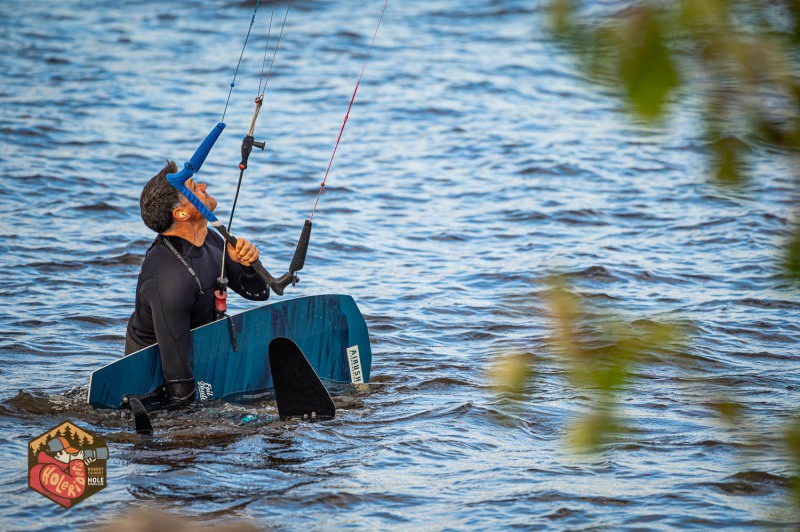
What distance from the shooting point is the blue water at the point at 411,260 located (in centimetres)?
457

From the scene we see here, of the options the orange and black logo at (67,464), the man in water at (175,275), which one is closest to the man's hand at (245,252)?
the man in water at (175,275)

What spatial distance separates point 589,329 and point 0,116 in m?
12.7

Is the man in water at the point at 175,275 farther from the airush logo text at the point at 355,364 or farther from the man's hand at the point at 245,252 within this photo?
the airush logo text at the point at 355,364

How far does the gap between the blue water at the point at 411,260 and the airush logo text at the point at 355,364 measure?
0.10 m

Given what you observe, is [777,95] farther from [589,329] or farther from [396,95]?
[396,95]

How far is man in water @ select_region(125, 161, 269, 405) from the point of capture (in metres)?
5.09

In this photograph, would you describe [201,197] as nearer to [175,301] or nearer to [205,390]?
[175,301]

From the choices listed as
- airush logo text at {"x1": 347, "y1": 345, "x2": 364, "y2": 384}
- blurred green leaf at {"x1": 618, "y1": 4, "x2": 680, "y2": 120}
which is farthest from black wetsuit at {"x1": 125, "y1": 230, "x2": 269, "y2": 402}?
blurred green leaf at {"x1": 618, "y1": 4, "x2": 680, "y2": 120}

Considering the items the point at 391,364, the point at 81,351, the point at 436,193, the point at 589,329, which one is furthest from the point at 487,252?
the point at 589,329

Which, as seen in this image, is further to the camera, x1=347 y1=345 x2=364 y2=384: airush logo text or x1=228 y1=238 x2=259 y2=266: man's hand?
x1=347 y1=345 x2=364 y2=384: airush logo text

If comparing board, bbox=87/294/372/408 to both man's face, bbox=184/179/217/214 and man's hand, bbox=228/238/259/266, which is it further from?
man's face, bbox=184/179/217/214

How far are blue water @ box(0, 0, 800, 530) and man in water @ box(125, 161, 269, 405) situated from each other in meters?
0.37

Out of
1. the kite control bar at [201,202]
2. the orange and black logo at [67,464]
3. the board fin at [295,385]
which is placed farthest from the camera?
the board fin at [295,385]

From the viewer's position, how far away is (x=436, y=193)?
11.4 metres
